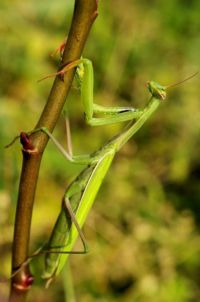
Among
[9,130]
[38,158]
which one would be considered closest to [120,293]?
[9,130]

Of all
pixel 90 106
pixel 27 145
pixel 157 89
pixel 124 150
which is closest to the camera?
pixel 27 145

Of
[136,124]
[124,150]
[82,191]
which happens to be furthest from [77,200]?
[124,150]

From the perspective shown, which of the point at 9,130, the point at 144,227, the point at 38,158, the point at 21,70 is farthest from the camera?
the point at 21,70

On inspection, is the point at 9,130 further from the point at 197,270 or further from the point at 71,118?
the point at 197,270

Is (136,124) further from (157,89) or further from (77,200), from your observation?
(77,200)

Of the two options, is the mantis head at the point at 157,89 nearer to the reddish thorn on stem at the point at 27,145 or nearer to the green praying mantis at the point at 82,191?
the green praying mantis at the point at 82,191

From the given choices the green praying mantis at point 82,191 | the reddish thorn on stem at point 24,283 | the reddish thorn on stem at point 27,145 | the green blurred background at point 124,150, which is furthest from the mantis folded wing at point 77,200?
the green blurred background at point 124,150
